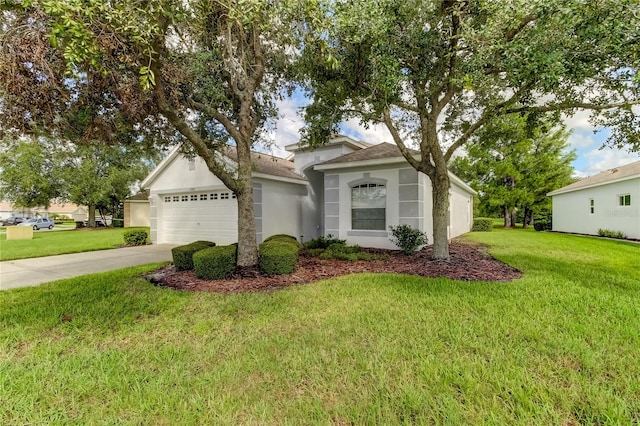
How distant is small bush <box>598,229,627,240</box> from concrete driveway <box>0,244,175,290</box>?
67.5 feet

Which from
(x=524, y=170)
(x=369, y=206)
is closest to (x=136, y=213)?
(x=369, y=206)

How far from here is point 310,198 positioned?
48.2 feet

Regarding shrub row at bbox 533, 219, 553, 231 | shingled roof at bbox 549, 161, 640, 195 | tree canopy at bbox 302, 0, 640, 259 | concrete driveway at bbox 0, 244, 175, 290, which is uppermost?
tree canopy at bbox 302, 0, 640, 259

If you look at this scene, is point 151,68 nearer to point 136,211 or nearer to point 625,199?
point 625,199

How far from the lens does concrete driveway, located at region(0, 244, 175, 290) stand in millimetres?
6977

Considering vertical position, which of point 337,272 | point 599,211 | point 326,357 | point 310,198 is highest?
point 310,198

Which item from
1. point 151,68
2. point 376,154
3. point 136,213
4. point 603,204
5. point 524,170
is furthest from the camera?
point 136,213

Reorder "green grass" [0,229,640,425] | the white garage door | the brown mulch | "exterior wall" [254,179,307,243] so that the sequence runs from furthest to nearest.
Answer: the white garage door → "exterior wall" [254,179,307,243] → the brown mulch → "green grass" [0,229,640,425]

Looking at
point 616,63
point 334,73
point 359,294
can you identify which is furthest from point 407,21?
point 359,294

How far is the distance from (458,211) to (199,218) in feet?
47.0

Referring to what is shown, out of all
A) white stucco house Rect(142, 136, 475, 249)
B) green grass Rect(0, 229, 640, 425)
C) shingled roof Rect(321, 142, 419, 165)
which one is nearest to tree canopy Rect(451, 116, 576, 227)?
white stucco house Rect(142, 136, 475, 249)

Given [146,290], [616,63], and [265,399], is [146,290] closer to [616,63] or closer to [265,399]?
[265,399]

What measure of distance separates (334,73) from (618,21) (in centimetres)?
463

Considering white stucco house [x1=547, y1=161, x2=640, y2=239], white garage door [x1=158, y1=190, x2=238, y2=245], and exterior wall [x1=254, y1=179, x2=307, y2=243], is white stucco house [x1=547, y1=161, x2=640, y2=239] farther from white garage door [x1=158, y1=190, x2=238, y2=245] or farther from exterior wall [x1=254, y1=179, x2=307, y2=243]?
white garage door [x1=158, y1=190, x2=238, y2=245]
